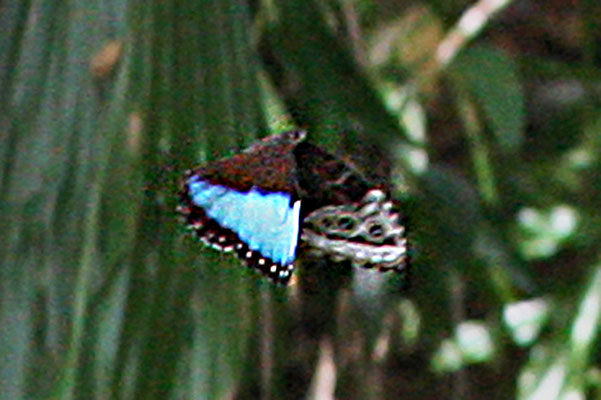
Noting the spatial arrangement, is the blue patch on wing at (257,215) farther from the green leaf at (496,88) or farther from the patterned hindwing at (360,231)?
the green leaf at (496,88)

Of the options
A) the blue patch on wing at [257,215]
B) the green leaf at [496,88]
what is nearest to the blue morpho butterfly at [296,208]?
the blue patch on wing at [257,215]

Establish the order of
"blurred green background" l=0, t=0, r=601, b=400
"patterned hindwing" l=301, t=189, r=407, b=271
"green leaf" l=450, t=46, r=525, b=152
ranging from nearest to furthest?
1. "patterned hindwing" l=301, t=189, r=407, b=271
2. "blurred green background" l=0, t=0, r=601, b=400
3. "green leaf" l=450, t=46, r=525, b=152

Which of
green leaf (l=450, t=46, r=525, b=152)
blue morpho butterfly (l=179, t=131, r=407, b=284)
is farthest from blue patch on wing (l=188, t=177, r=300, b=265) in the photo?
green leaf (l=450, t=46, r=525, b=152)

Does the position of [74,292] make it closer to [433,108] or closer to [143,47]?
[143,47]

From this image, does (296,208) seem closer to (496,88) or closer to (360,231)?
(360,231)

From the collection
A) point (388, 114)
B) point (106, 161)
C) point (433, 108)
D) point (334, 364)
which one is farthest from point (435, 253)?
point (433, 108)

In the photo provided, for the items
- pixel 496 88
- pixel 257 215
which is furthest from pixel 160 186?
pixel 496 88

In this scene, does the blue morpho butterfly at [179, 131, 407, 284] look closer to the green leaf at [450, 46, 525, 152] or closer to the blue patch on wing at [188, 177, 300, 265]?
the blue patch on wing at [188, 177, 300, 265]
